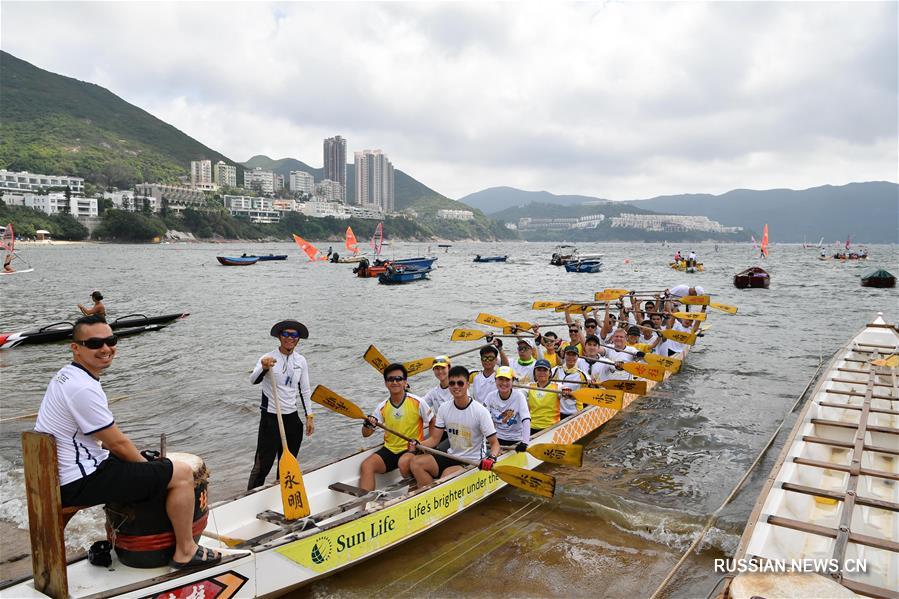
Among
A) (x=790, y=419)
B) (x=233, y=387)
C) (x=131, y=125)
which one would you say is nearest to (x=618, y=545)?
(x=790, y=419)

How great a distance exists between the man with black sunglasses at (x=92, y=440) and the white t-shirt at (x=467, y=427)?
380 centimetres

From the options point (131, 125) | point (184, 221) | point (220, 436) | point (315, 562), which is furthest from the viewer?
point (131, 125)

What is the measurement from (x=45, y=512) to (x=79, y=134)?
175m

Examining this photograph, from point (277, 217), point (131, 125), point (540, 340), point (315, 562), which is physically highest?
point (131, 125)

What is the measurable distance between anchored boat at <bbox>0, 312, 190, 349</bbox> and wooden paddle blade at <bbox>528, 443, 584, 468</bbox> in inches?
579

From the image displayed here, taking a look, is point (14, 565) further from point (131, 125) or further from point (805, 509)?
point (131, 125)

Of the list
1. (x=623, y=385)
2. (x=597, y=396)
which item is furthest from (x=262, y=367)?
(x=623, y=385)

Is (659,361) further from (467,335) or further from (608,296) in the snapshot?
(608,296)

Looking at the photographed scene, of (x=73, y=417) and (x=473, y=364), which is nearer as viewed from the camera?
(x=73, y=417)

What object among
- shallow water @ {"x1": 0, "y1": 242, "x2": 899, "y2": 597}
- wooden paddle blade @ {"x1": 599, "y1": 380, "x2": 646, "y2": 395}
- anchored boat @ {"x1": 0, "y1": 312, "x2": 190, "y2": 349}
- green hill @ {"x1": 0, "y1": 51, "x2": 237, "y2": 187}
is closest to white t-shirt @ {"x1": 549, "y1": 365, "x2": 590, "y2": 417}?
wooden paddle blade @ {"x1": 599, "y1": 380, "x2": 646, "y2": 395}

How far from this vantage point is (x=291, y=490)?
5715 millimetres

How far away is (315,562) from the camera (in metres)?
5.21

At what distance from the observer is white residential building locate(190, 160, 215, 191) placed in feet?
516

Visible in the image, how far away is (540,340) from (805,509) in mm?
6930
